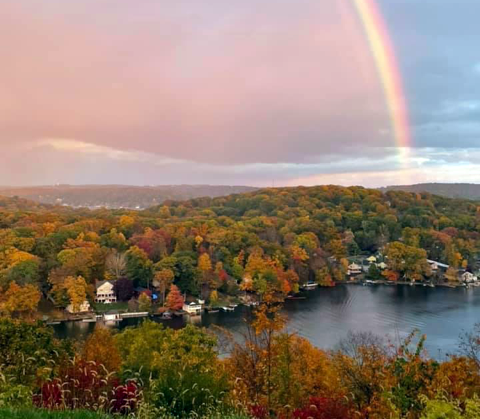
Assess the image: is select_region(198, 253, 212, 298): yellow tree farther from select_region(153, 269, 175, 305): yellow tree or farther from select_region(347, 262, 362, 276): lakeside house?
select_region(347, 262, 362, 276): lakeside house

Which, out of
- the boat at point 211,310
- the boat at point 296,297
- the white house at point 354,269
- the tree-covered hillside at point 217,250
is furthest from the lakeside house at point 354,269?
the boat at point 211,310

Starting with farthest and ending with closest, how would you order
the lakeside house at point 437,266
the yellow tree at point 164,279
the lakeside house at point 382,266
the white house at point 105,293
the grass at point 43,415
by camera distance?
the lakeside house at point 382,266 → the lakeside house at point 437,266 → the yellow tree at point 164,279 → the white house at point 105,293 → the grass at point 43,415

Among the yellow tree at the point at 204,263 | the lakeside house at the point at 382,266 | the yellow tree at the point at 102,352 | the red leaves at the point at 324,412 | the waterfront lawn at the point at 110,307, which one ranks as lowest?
the waterfront lawn at the point at 110,307

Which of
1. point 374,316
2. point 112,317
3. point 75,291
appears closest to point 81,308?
point 75,291

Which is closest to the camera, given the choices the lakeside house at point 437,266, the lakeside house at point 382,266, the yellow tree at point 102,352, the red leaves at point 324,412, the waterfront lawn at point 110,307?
the red leaves at point 324,412

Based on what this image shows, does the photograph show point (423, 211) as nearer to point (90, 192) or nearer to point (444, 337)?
point (444, 337)

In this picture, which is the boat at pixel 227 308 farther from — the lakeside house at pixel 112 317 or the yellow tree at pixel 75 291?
the yellow tree at pixel 75 291
